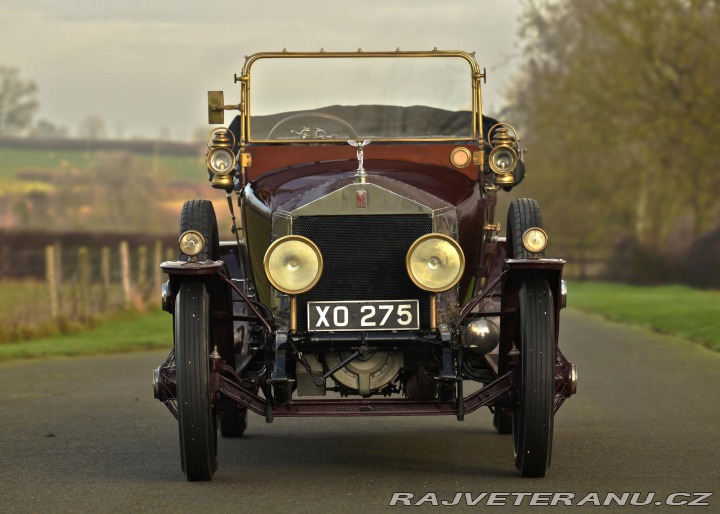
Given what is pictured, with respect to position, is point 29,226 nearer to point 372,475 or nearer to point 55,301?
point 55,301

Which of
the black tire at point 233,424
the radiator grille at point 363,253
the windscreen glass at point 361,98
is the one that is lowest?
the black tire at point 233,424

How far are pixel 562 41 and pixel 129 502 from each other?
51206mm

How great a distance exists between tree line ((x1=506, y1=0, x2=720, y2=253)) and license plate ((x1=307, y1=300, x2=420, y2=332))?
2610 cm

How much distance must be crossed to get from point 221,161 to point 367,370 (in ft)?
6.90

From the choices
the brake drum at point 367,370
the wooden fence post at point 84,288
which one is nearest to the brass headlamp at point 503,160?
the brake drum at point 367,370

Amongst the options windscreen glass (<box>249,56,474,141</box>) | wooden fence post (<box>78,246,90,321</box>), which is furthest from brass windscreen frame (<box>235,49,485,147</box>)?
wooden fence post (<box>78,246,90,321</box>)

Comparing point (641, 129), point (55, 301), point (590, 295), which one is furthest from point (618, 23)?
point (55, 301)

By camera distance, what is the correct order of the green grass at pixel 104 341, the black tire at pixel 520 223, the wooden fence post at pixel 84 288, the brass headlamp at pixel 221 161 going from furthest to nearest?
1. the wooden fence post at pixel 84 288
2. the green grass at pixel 104 341
3. the brass headlamp at pixel 221 161
4. the black tire at pixel 520 223

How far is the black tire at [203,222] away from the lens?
30.8 ft

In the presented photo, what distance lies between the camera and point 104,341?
22.3m

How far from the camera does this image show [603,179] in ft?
180

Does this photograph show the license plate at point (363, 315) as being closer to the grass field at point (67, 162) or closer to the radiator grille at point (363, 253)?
the radiator grille at point (363, 253)

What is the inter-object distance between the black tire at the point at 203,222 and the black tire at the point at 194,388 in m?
0.64

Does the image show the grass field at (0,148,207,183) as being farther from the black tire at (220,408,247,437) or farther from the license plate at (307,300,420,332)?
the license plate at (307,300,420,332)
